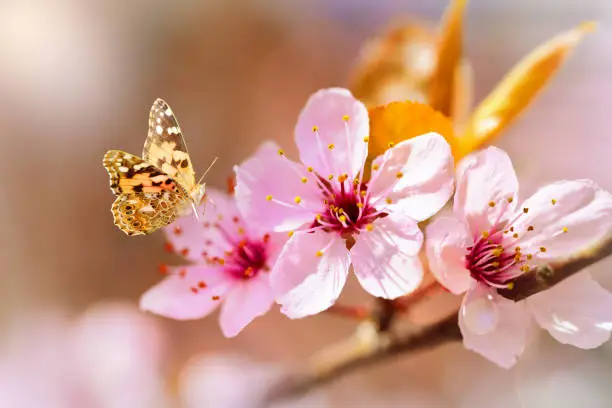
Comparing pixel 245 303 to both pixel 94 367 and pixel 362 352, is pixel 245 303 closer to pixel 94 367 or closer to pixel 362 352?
pixel 362 352

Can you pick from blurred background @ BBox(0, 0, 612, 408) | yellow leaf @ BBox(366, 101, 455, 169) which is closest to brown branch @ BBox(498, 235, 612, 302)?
yellow leaf @ BBox(366, 101, 455, 169)

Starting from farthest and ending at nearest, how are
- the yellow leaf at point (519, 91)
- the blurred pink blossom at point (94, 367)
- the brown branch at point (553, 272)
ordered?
the blurred pink blossom at point (94, 367) < the yellow leaf at point (519, 91) < the brown branch at point (553, 272)

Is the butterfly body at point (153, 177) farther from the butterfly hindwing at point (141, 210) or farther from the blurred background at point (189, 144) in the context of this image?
the blurred background at point (189, 144)

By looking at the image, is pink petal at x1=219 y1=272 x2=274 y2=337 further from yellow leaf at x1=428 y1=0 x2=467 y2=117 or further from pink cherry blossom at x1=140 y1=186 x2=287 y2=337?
yellow leaf at x1=428 y1=0 x2=467 y2=117

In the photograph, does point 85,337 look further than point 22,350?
No

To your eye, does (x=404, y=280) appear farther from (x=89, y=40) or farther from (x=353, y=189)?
(x=89, y=40)

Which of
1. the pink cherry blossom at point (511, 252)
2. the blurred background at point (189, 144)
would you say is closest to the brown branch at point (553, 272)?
the pink cherry blossom at point (511, 252)

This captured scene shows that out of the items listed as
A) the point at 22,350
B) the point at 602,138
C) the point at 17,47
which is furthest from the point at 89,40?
the point at 602,138

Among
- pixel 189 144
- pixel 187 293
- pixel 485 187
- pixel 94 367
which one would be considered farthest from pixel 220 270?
pixel 189 144

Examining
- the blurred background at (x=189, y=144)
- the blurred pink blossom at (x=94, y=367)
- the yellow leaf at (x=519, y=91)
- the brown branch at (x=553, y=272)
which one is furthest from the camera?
the blurred background at (x=189, y=144)
